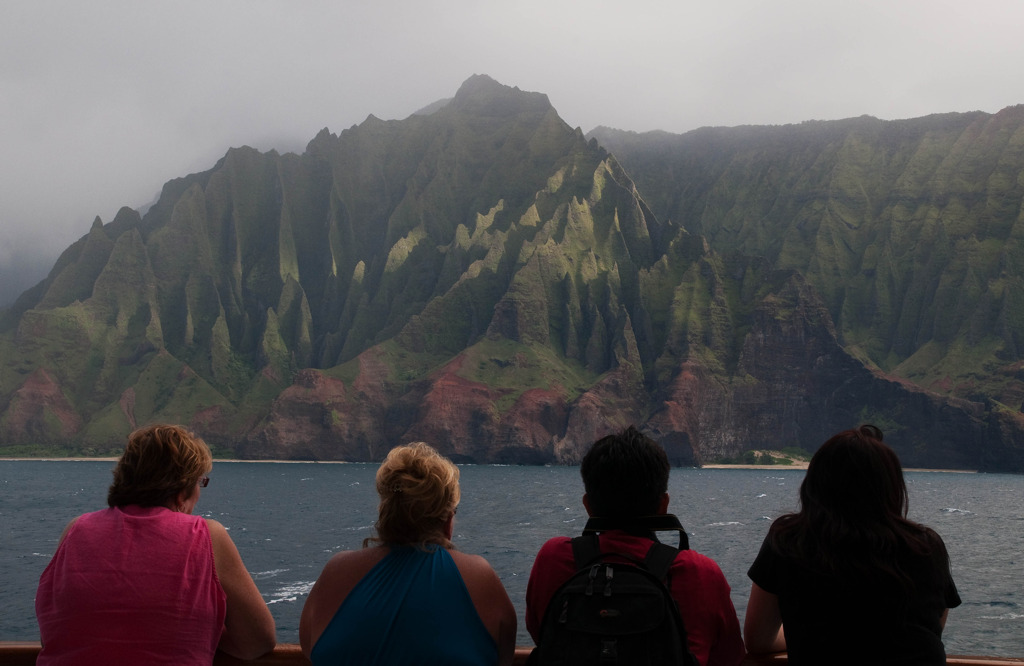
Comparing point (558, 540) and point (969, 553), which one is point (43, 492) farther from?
point (558, 540)

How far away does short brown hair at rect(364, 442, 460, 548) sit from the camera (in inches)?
207

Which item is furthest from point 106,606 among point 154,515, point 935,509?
point 935,509

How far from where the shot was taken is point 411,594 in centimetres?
510

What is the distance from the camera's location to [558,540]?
5.39m

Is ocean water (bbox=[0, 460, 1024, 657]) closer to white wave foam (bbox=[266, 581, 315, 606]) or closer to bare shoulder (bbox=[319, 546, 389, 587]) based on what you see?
white wave foam (bbox=[266, 581, 315, 606])

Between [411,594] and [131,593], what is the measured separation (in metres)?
1.53

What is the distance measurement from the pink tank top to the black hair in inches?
87.2

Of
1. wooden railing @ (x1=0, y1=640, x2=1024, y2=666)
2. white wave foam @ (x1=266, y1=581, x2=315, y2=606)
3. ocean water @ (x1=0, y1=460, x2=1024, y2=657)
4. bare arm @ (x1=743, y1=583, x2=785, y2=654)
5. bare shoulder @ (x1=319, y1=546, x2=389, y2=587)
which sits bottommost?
ocean water @ (x1=0, y1=460, x2=1024, y2=657)

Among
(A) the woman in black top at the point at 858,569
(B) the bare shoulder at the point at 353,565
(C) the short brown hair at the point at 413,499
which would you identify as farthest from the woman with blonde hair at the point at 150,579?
(A) the woman in black top at the point at 858,569

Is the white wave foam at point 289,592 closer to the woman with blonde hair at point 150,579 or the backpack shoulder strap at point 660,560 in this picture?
the woman with blonde hair at point 150,579

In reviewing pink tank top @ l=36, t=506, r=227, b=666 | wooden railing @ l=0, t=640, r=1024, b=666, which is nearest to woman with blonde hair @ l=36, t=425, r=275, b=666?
pink tank top @ l=36, t=506, r=227, b=666

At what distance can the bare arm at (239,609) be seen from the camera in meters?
5.38

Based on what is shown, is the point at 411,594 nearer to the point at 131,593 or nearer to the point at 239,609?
the point at 239,609

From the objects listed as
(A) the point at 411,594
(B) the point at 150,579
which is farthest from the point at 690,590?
(B) the point at 150,579
